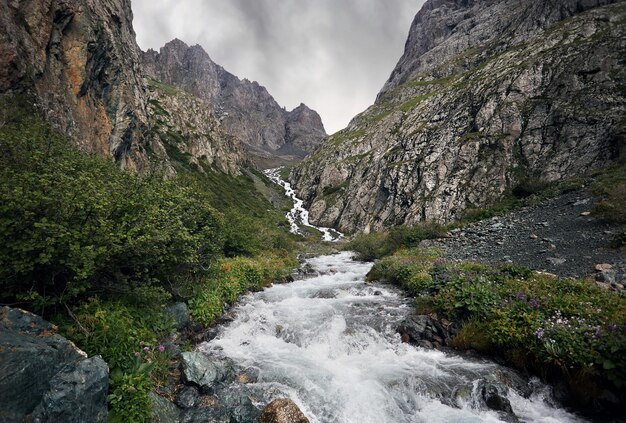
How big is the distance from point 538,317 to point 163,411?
1119 cm

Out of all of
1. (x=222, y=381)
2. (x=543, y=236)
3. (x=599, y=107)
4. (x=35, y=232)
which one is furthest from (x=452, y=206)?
(x=35, y=232)

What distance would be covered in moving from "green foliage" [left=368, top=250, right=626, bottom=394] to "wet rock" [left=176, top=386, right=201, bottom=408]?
9.03 meters

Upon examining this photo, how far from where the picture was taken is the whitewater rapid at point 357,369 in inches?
305

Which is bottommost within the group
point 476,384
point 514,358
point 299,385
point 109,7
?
point 299,385

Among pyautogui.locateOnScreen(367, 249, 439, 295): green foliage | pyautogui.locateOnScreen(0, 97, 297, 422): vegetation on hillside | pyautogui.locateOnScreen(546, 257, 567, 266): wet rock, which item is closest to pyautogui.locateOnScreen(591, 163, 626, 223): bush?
pyautogui.locateOnScreen(546, 257, 567, 266): wet rock

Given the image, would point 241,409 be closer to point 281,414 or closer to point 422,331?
point 281,414

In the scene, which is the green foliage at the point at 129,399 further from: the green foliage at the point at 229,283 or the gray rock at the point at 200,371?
the green foliage at the point at 229,283

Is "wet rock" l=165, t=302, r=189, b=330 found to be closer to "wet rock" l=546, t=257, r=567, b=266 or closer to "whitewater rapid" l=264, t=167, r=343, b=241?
"wet rock" l=546, t=257, r=567, b=266

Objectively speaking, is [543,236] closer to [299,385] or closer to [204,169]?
[299,385]

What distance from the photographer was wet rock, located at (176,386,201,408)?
727 centimetres

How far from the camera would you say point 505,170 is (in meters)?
53.2

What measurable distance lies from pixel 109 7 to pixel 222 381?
68827mm

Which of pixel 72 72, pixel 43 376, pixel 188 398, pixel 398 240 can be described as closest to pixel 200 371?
pixel 188 398

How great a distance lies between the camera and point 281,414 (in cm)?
694
